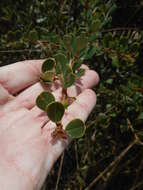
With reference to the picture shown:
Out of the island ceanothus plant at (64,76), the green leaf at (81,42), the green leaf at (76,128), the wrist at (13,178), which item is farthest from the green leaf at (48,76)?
the wrist at (13,178)

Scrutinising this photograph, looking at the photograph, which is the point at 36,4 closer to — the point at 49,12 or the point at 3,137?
the point at 49,12

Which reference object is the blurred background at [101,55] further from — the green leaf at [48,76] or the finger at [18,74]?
the green leaf at [48,76]

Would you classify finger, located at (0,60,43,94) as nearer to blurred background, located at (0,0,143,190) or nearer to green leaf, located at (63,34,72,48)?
blurred background, located at (0,0,143,190)

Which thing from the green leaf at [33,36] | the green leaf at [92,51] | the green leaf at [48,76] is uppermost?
the green leaf at [33,36]

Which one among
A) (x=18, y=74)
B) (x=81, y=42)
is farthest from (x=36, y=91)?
(x=81, y=42)

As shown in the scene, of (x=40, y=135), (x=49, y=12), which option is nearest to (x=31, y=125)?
(x=40, y=135)

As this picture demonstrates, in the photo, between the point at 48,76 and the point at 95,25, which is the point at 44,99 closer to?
the point at 48,76

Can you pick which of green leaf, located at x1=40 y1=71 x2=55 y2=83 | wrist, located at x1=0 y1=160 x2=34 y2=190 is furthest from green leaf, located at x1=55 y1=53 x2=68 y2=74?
wrist, located at x1=0 y1=160 x2=34 y2=190
